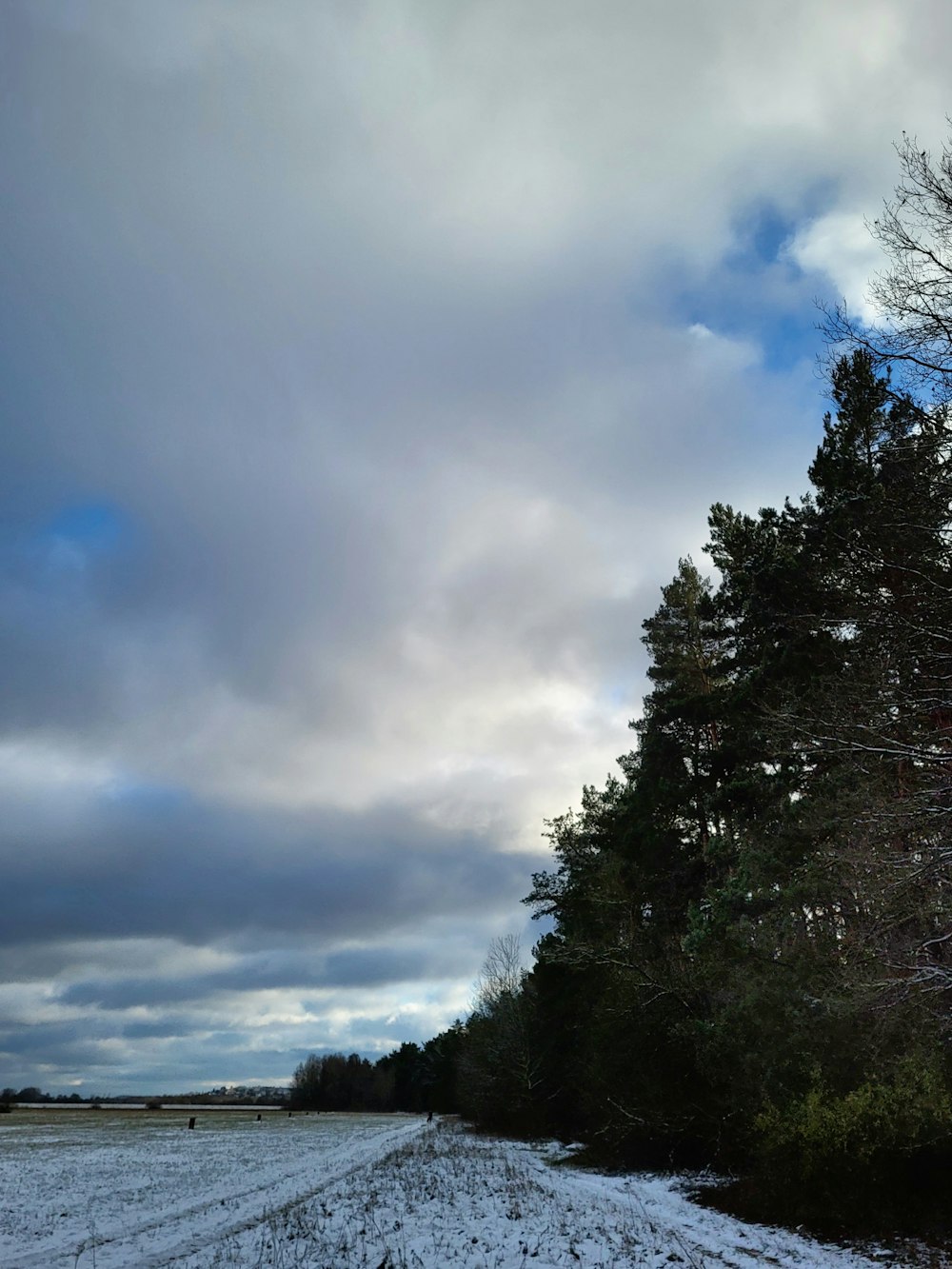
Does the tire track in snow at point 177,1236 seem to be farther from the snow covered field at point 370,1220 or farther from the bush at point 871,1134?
the bush at point 871,1134

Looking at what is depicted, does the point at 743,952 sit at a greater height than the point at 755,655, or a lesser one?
lesser

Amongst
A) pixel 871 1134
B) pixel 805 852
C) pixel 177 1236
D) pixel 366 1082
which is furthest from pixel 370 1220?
pixel 366 1082

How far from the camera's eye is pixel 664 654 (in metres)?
33.7

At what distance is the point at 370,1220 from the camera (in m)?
14.8

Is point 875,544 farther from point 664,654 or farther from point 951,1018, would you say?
point 664,654

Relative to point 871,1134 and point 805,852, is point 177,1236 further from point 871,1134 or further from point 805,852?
point 805,852

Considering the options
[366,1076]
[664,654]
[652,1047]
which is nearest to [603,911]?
[652,1047]

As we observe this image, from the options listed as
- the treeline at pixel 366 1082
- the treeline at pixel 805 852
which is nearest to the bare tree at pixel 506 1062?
the treeline at pixel 805 852

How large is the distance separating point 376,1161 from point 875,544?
96.4 feet

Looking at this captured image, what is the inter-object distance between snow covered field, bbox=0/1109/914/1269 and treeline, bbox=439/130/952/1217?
7.35ft

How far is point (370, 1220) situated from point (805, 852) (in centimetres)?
1244

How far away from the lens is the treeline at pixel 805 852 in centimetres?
1112

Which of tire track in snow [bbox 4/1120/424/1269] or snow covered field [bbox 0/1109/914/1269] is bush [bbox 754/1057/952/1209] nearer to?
snow covered field [bbox 0/1109/914/1269]

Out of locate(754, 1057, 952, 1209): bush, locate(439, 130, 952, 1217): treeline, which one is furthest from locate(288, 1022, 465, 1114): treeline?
locate(754, 1057, 952, 1209): bush
